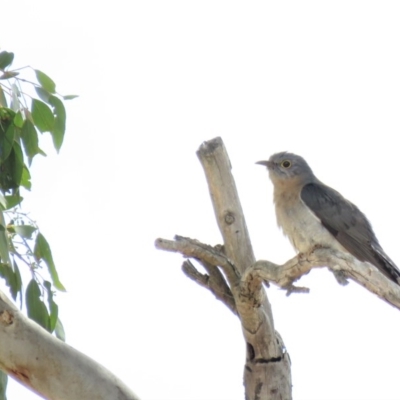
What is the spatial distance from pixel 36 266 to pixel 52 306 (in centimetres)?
28

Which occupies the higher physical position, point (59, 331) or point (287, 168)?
point (287, 168)

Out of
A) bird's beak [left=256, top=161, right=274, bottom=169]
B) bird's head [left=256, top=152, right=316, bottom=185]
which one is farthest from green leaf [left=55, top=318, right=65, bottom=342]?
bird's beak [left=256, top=161, right=274, bottom=169]

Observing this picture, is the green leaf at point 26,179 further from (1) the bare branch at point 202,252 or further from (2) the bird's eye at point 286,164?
(2) the bird's eye at point 286,164

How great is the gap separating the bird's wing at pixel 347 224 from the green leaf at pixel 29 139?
10.0 feet

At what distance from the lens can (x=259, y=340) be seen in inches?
245

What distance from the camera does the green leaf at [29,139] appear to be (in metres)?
6.09

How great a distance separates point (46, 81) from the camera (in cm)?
615

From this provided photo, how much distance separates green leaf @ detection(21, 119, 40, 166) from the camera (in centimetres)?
609

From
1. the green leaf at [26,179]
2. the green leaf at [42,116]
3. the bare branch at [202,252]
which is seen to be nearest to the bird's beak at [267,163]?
the bare branch at [202,252]

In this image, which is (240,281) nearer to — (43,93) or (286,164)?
(43,93)

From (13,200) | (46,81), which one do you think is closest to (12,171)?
(13,200)

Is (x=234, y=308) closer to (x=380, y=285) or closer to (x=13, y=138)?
(x=380, y=285)

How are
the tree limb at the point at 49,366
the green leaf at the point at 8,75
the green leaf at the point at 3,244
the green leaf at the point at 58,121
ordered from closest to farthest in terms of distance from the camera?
the tree limb at the point at 49,366 < the green leaf at the point at 3,244 < the green leaf at the point at 8,75 < the green leaf at the point at 58,121

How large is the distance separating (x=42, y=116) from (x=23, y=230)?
88 cm
